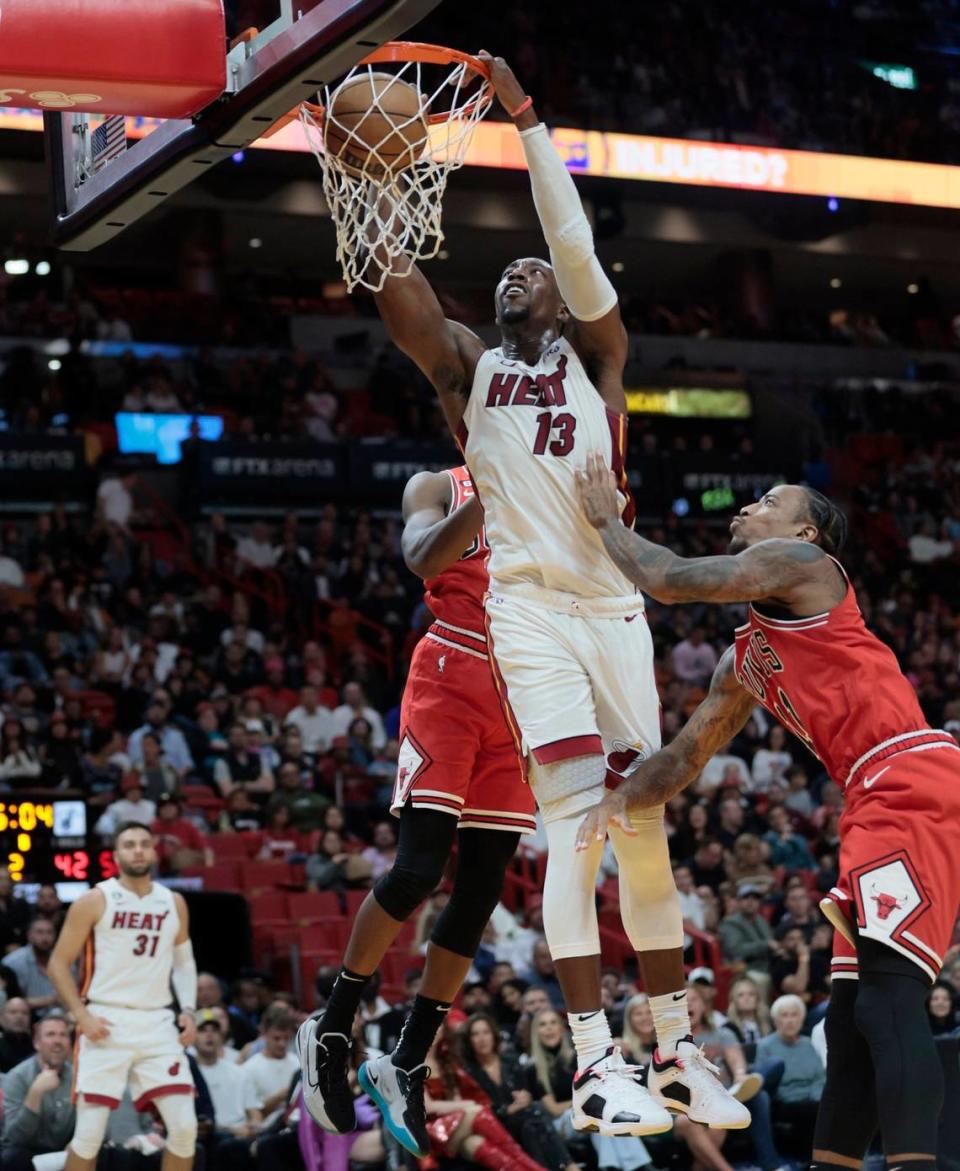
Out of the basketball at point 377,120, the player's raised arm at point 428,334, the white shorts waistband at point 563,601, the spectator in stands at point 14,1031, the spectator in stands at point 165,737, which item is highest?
the basketball at point 377,120

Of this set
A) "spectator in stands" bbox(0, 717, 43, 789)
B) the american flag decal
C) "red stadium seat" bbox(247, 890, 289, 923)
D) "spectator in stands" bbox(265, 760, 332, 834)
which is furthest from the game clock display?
the american flag decal

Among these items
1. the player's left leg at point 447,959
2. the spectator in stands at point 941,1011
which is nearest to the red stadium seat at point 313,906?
the spectator in stands at point 941,1011

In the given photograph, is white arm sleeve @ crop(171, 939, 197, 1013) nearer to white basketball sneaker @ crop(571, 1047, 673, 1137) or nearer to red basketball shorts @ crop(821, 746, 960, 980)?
white basketball sneaker @ crop(571, 1047, 673, 1137)

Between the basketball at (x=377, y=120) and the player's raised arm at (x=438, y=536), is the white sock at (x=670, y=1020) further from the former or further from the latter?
the basketball at (x=377, y=120)

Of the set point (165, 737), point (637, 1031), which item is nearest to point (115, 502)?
point (165, 737)

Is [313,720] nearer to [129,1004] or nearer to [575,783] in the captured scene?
[129,1004]

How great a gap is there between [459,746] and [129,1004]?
171 inches

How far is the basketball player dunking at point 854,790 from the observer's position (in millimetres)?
5422

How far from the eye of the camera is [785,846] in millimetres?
15969

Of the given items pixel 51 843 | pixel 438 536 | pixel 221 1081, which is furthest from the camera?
pixel 51 843

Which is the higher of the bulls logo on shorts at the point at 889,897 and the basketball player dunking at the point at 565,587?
the basketball player dunking at the point at 565,587

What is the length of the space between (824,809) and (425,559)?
11195 millimetres

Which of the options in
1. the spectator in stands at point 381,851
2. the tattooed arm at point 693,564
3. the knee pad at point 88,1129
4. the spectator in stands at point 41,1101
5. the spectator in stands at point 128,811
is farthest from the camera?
the spectator in stands at point 381,851

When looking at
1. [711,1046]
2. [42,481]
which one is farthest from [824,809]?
[42,481]
